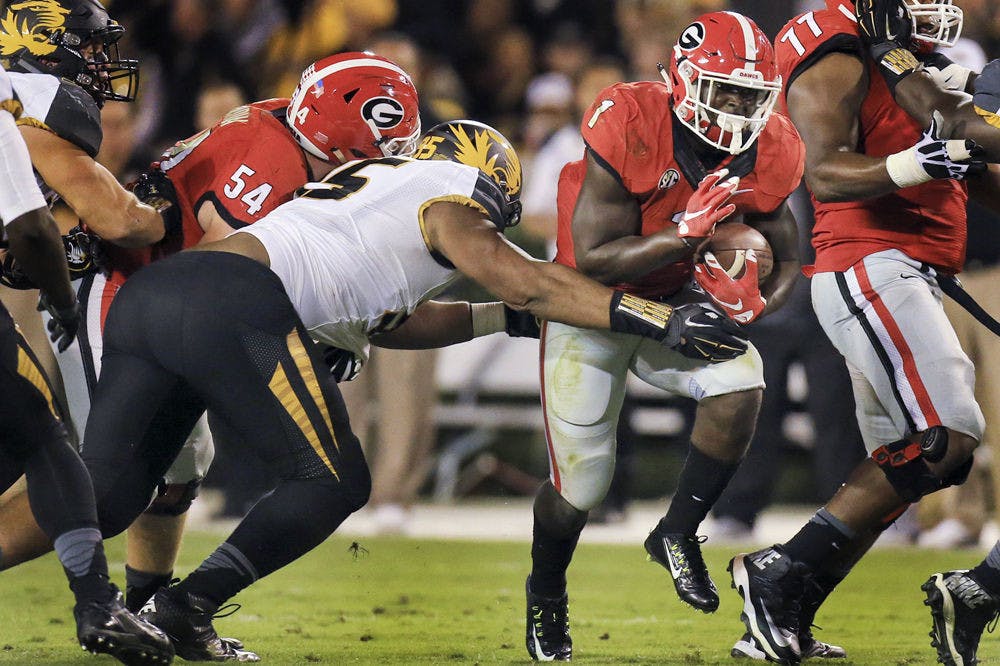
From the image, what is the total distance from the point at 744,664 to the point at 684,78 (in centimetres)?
179

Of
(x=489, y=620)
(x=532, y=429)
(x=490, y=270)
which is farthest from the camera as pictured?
(x=532, y=429)

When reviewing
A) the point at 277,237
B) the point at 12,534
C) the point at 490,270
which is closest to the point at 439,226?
the point at 490,270

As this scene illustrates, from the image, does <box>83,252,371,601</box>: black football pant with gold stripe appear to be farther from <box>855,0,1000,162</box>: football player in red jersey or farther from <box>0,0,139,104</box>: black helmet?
<box>855,0,1000,162</box>: football player in red jersey

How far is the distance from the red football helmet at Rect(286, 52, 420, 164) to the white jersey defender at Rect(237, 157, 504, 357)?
1.68ft

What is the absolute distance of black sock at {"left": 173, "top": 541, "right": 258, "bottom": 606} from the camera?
3.73 meters

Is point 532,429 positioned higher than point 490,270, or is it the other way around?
point 490,270

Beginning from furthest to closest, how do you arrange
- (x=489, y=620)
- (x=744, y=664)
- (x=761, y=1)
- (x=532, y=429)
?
(x=532, y=429)
(x=761, y=1)
(x=489, y=620)
(x=744, y=664)

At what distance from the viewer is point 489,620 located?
5.16 meters

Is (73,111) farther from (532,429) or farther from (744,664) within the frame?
(532,429)

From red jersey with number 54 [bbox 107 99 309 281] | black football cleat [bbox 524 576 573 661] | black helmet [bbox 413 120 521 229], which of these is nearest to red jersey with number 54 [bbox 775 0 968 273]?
black helmet [bbox 413 120 521 229]

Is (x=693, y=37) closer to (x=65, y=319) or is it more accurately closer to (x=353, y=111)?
(x=353, y=111)

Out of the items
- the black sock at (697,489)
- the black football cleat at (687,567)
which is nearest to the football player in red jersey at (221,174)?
the black sock at (697,489)

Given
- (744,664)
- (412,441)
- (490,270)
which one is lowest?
(412,441)

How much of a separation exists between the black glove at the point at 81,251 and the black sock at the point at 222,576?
1.18 meters
